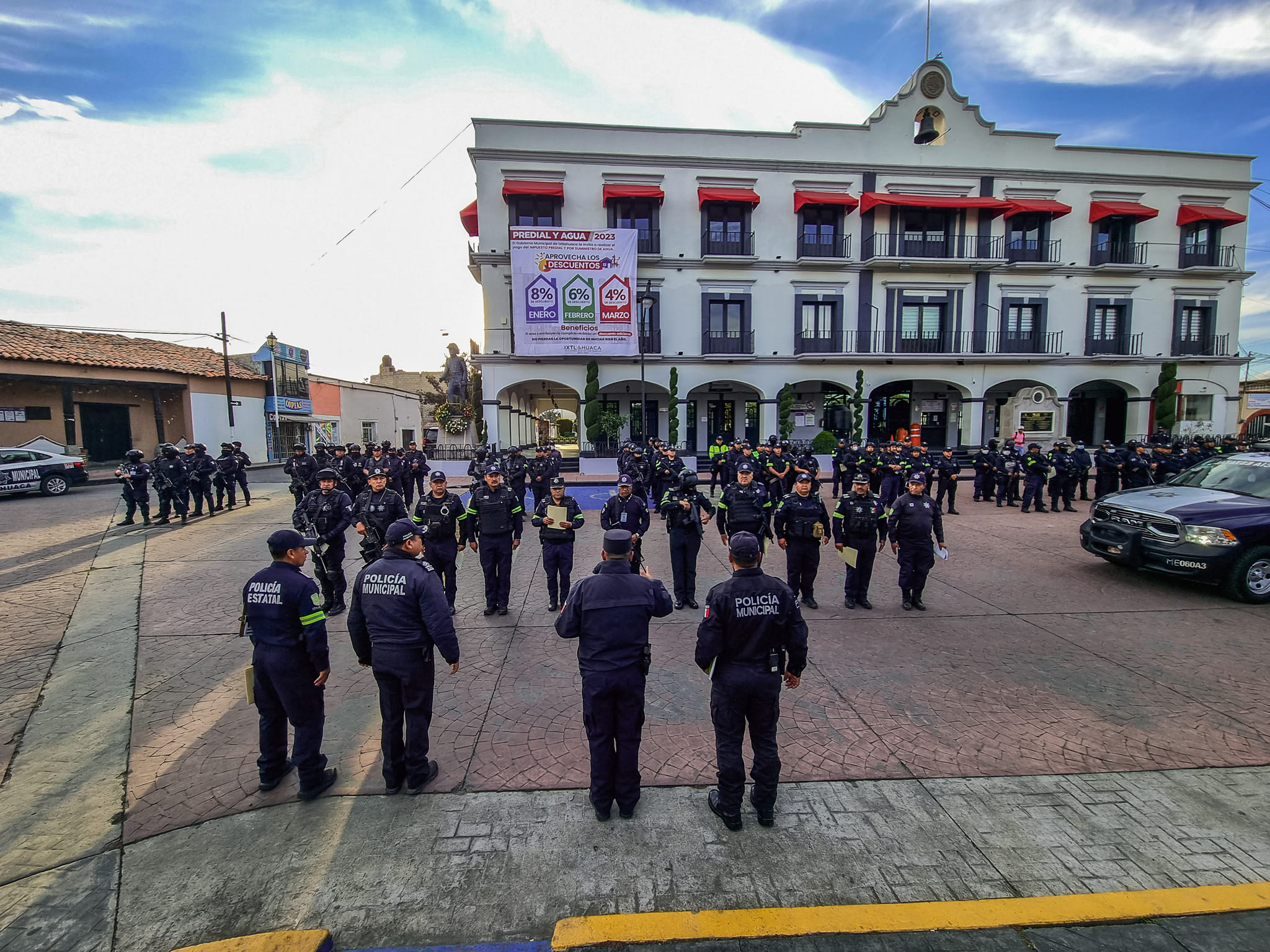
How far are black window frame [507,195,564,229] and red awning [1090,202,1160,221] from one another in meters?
23.4

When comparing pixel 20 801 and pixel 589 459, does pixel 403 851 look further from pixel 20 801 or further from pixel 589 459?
pixel 589 459

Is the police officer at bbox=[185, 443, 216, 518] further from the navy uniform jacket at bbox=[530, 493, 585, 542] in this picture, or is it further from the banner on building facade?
the navy uniform jacket at bbox=[530, 493, 585, 542]

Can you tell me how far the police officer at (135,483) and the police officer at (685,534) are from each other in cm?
1232

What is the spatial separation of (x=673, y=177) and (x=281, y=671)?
78.6ft

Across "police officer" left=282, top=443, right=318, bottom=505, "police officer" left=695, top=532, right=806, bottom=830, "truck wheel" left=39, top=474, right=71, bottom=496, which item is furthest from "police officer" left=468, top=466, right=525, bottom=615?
"truck wheel" left=39, top=474, right=71, bottom=496

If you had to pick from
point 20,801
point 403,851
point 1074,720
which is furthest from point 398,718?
point 1074,720

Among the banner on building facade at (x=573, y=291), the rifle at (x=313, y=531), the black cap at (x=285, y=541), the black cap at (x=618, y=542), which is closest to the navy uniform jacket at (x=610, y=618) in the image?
the black cap at (x=618, y=542)

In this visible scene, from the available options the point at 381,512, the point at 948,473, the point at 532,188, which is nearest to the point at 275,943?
the point at 381,512

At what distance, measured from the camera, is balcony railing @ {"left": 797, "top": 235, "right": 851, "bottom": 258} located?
2359 cm

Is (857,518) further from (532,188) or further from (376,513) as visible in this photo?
(532,188)

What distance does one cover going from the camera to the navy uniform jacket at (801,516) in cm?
688

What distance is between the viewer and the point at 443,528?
23.0ft

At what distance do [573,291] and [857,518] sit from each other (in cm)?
1734

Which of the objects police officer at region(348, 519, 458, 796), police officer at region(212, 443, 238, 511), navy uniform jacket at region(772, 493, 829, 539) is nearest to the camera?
police officer at region(348, 519, 458, 796)
